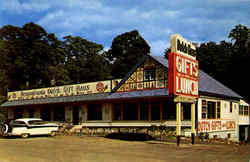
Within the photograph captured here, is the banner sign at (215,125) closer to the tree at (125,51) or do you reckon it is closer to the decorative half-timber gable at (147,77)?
the decorative half-timber gable at (147,77)

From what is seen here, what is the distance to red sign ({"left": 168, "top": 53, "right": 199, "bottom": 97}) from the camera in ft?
58.4

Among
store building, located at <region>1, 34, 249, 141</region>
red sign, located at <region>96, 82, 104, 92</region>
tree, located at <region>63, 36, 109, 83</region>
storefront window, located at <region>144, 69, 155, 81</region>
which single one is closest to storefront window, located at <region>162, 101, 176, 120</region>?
store building, located at <region>1, 34, 249, 141</region>

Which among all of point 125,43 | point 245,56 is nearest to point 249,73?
point 245,56

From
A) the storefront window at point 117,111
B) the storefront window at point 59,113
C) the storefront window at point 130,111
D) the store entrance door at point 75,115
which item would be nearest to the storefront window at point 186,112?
the storefront window at point 130,111

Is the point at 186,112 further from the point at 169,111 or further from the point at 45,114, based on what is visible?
the point at 45,114

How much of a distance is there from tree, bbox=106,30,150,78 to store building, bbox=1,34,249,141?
36.5m

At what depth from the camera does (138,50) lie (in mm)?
73562

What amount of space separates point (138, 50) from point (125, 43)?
188 inches

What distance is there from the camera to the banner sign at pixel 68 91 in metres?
30.4

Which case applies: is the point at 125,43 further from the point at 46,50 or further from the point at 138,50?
the point at 46,50

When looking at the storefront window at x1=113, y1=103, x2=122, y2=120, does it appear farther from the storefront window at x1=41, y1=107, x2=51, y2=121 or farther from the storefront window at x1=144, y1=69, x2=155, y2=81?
the storefront window at x1=41, y1=107, x2=51, y2=121

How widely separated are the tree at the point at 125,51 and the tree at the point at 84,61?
103 inches

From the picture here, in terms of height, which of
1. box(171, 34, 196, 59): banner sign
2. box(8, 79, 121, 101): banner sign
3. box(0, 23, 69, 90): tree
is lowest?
box(8, 79, 121, 101): banner sign

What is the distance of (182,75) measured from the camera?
18.5 m
